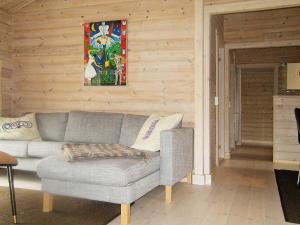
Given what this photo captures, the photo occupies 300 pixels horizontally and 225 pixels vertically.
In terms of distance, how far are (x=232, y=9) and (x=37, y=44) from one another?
2823 mm

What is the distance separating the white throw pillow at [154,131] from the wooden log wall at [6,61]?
97.0 inches

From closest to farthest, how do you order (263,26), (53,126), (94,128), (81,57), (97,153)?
1. (97,153)
2. (94,128)
3. (53,126)
4. (81,57)
5. (263,26)

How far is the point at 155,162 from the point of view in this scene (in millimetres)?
2863

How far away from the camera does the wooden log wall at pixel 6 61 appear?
462cm

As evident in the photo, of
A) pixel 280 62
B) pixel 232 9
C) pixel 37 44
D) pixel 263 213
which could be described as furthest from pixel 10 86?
pixel 280 62

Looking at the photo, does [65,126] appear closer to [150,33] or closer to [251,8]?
[150,33]

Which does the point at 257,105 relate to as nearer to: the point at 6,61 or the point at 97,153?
the point at 6,61

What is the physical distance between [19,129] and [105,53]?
1.46m

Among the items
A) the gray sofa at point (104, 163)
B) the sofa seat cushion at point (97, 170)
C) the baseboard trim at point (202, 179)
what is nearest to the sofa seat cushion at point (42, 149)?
the gray sofa at point (104, 163)

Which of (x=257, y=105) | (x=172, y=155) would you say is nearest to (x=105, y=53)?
(x=172, y=155)

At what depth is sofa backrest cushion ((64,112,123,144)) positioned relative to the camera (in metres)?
3.71

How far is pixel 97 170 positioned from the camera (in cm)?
241

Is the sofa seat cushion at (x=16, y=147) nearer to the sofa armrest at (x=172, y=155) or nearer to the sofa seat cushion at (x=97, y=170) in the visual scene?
the sofa seat cushion at (x=97, y=170)

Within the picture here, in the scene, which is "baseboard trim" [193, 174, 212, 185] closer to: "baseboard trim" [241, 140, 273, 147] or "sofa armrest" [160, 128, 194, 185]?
"sofa armrest" [160, 128, 194, 185]
